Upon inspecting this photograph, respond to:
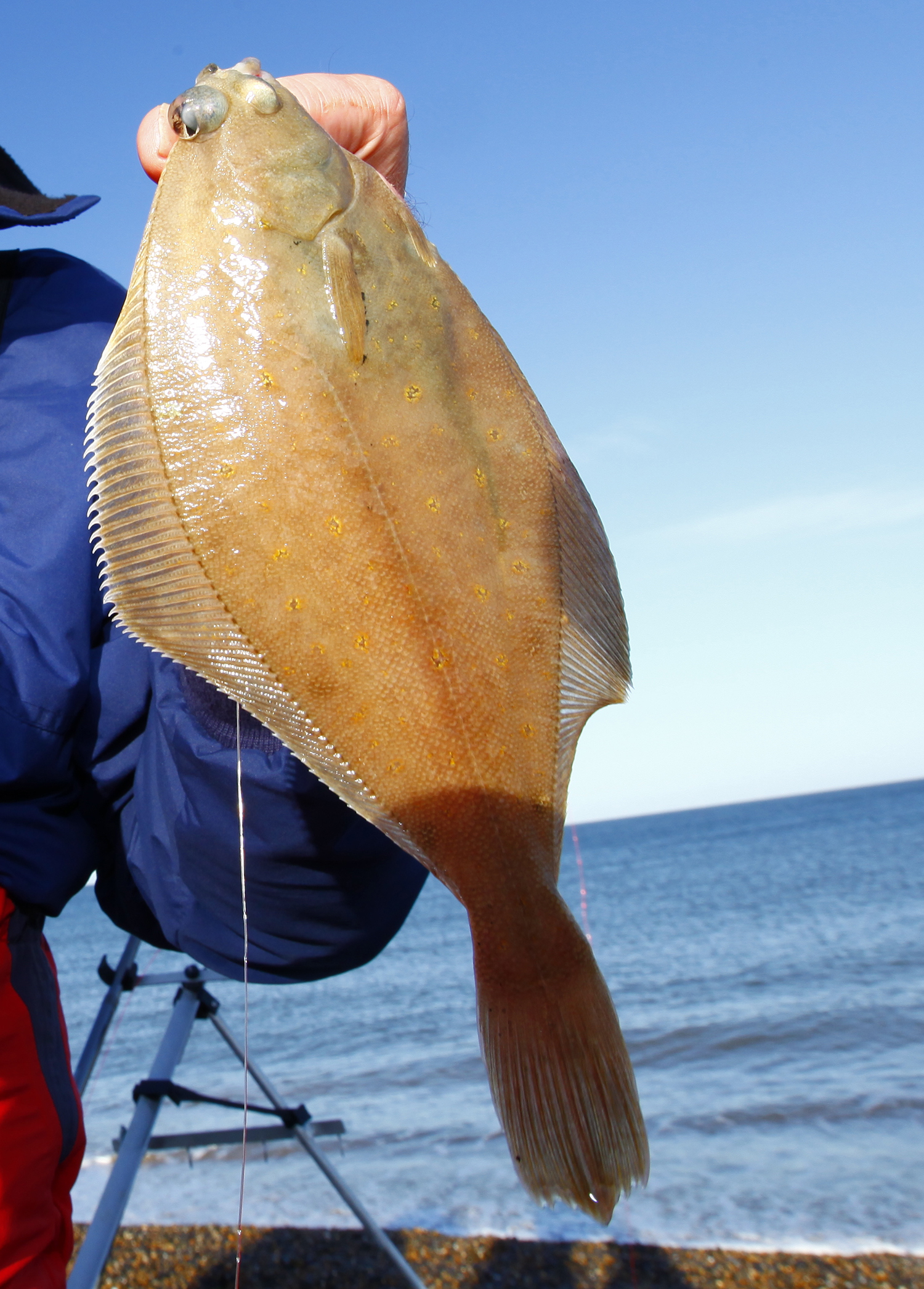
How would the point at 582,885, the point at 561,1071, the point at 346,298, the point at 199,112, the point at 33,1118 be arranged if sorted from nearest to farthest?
the point at 561,1071 < the point at 346,298 < the point at 199,112 < the point at 33,1118 < the point at 582,885

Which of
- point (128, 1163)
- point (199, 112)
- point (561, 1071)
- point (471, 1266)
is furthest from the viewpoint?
point (471, 1266)

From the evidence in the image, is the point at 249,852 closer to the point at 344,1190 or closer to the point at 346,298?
the point at 346,298

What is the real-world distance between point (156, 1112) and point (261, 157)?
133 inches

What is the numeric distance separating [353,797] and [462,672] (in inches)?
10.2

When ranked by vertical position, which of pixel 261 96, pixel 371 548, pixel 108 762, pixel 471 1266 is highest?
pixel 261 96

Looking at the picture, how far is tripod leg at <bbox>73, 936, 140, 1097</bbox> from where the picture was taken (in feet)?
11.2

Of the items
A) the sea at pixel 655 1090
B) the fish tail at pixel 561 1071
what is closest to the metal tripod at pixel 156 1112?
the sea at pixel 655 1090

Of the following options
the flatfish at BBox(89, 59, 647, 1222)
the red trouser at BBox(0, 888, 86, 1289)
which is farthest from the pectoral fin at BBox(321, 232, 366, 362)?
the red trouser at BBox(0, 888, 86, 1289)

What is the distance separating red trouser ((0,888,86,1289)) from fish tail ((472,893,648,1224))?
896 mm

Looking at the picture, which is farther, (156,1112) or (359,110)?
(156,1112)

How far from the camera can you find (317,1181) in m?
7.57

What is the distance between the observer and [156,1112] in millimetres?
3586

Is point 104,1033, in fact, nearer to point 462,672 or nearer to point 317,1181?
point 462,672

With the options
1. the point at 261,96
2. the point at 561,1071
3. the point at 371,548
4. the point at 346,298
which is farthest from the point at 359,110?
Result: the point at 561,1071
